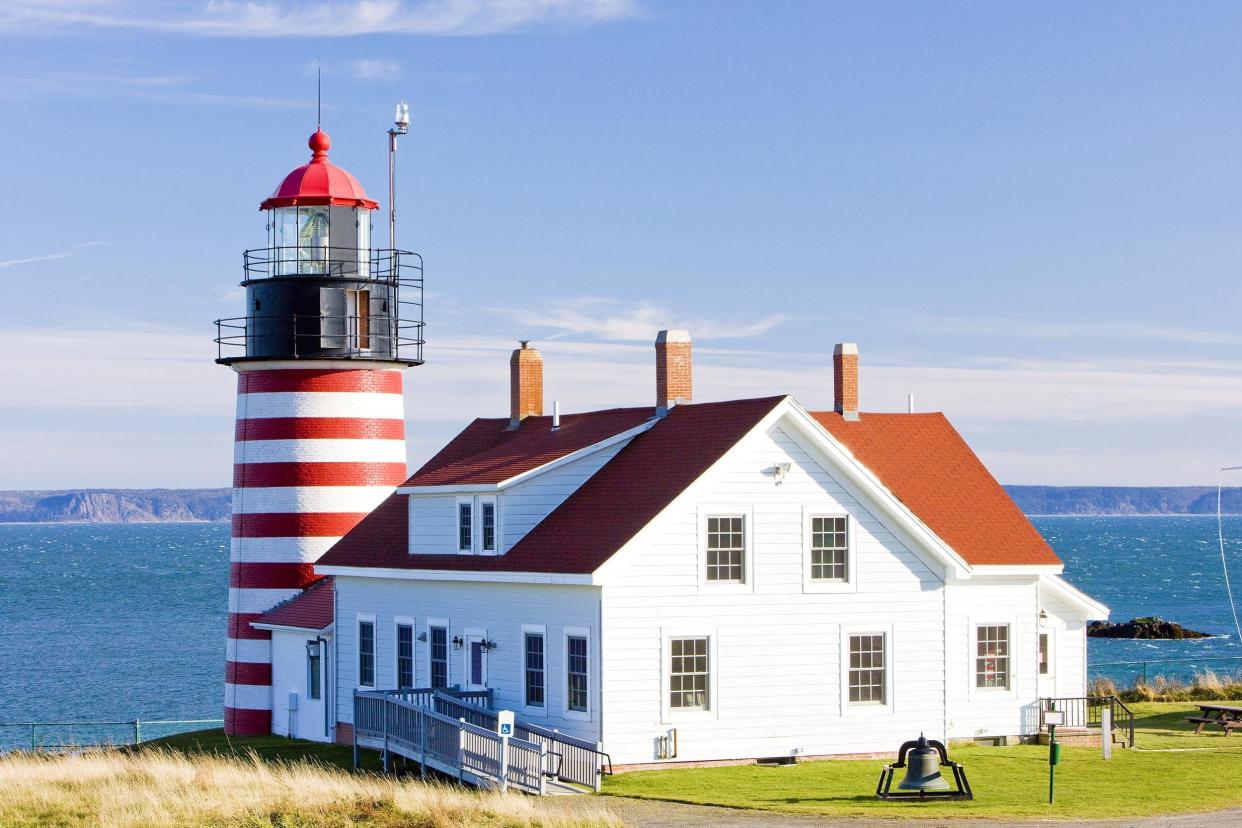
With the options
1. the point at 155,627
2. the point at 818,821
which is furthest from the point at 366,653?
the point at 155,627

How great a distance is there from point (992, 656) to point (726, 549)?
601cm

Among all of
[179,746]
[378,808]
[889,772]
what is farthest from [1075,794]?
[179,746]

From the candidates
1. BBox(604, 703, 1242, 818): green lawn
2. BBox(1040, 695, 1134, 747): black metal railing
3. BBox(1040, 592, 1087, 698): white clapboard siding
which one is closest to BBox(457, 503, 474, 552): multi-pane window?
BBox(604, 703, 1242, 818): green lawn

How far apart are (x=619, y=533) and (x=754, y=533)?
7.44 ft

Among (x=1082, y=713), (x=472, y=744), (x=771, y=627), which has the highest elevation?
(x=771, y=627)

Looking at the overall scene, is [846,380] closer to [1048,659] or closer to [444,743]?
[1048,659]

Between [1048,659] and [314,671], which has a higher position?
[1048,659]

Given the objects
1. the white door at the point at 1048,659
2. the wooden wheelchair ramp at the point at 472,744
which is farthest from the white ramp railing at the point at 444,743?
the white door at the point at 1048,659

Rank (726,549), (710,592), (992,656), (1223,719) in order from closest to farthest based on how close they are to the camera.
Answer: (710,592)
(726,549)
(992,656)
(1223,719)

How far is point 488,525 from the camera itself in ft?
102

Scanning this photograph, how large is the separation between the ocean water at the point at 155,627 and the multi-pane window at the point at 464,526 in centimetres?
2898

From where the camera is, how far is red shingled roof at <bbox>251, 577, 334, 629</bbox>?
35562mm

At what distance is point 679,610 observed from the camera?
28.6 meters

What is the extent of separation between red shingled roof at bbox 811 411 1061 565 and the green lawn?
11.8 feet
